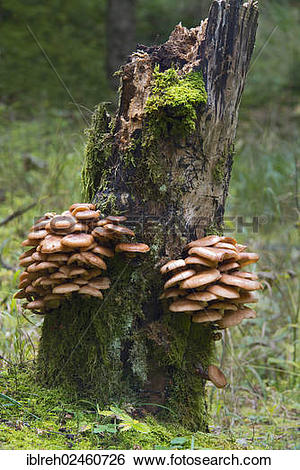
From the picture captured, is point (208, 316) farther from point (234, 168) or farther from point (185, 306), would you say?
point (234, 168)

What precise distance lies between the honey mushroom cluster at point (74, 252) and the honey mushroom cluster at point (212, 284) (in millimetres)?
264

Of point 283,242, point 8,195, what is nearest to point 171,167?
point 283,242

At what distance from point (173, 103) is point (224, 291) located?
1154 millimetres

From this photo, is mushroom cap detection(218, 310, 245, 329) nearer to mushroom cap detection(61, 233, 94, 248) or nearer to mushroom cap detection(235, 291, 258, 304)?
mushroom cap detection(235, 291, 258, 304)

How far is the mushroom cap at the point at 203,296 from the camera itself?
94.0 inches

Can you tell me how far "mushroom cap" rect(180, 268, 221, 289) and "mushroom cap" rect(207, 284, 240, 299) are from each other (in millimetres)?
54

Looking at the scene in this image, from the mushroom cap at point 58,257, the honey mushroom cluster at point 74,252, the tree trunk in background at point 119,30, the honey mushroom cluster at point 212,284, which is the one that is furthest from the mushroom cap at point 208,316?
the tree trunk in background at point 119,30

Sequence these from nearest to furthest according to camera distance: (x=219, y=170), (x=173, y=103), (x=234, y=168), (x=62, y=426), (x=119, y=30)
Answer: (x=62, y=426) → (x=173, y=103) → (x=219, y=170) → (x=234, y=168) → (x=119, y=30)

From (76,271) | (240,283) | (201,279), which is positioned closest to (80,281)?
(76,271)

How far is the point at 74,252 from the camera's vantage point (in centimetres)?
252

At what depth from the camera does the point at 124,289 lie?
2721 millimetres

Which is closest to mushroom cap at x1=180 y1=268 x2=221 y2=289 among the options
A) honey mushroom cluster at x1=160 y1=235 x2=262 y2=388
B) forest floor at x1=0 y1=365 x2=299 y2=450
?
honey mushroom cluster at x1=160 y1=235 x2=262 y2=388

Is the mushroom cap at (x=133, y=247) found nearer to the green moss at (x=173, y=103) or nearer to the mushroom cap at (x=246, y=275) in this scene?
the mushroom cap at (x=246, y=275)

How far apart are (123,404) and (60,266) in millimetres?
909
